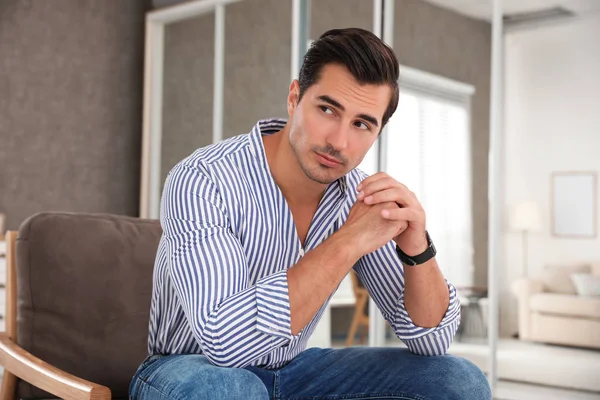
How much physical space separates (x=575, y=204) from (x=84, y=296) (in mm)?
2411

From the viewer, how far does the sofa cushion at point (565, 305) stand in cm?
317

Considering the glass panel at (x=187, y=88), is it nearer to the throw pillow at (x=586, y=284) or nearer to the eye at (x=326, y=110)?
the throw pillow at (x=586, y=284)

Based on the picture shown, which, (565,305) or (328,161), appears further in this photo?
(565,305)

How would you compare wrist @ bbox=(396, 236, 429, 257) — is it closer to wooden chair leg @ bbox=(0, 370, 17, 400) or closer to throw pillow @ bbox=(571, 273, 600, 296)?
wooden chair leg @ bbox=(0, 370, 17, 400)

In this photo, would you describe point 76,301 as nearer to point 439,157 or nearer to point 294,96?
point 294,96

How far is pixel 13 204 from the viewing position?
4.57m

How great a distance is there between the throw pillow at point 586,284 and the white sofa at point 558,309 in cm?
1

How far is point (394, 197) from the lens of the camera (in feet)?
4.09

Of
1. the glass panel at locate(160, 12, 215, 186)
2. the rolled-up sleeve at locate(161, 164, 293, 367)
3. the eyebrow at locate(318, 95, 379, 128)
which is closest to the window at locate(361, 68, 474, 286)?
the glass panel at locate(160, 12, 215, 186)

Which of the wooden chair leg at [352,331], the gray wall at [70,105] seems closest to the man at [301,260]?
the wooden chair leg at [352,331]

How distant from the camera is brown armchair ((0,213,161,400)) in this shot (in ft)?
4.98

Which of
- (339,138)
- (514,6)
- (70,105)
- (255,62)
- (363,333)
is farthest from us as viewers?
(70,105)

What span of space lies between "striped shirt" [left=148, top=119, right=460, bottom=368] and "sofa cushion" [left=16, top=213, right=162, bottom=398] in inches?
8.0

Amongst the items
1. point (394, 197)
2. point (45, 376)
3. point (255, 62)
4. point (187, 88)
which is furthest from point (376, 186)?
point (187, 88)
